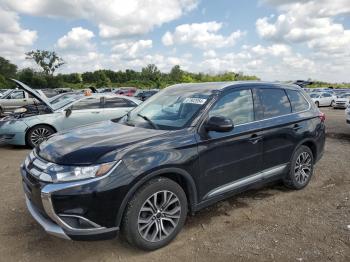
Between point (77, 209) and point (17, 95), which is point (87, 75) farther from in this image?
point (77, 209)

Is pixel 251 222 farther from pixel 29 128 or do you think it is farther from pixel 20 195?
pixel 29 128

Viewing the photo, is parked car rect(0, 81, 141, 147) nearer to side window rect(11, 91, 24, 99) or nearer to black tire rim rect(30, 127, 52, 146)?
black tire rim rect(30, 127, 52, 146)

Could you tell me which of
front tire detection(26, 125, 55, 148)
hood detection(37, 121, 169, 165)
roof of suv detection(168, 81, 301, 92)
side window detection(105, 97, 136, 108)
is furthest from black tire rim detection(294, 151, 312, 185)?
front tire detection(26, 125, 55, 148)

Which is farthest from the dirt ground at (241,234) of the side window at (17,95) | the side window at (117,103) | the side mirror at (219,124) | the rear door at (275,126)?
the side window at (17,95)

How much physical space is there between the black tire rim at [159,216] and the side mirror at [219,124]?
0.84 meters

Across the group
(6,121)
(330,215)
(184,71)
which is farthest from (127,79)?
(330,215)

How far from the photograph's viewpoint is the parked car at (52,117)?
29.1 feet

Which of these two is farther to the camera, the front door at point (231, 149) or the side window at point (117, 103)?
the side window at point (117, 103)

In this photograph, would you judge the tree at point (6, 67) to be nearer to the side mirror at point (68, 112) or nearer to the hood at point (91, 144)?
the side mirror at point (68, 112)

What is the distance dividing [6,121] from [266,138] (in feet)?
22.8

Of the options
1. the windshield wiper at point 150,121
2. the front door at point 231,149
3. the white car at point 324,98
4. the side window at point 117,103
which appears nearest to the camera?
A: the front door at point 231,149

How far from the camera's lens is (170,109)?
4.46m

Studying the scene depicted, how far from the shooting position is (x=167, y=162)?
3.60 m

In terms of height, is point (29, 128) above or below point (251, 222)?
above
